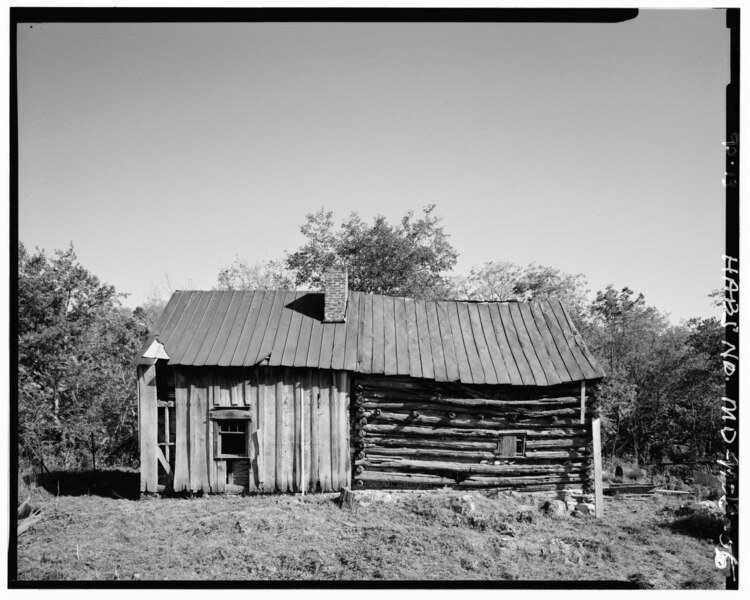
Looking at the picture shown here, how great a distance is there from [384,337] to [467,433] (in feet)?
10.7

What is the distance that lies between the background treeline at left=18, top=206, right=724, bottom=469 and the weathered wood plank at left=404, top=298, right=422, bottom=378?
32.7 feet

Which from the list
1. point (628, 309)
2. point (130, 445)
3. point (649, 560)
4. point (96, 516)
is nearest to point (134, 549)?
point (96, 516)

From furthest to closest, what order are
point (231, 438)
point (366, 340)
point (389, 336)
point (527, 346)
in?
point (389, 336), point (527, 346), point (366, 340), point (231, 438)

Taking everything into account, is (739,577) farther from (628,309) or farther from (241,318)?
(628,309)

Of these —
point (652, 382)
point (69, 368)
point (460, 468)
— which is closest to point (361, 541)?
point (460, 468)

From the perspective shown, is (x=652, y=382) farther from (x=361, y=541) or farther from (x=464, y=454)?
(x=361, y=541)

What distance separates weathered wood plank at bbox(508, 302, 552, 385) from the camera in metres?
12.5

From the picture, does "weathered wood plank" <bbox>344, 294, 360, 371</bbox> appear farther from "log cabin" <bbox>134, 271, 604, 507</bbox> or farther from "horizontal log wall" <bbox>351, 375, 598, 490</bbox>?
"horizontal log wall" <bbox>351, 375, 598, 490</bbox>

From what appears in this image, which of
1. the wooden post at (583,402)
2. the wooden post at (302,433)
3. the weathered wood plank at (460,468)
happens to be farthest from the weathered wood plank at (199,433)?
A: the wooden post at (583,402)

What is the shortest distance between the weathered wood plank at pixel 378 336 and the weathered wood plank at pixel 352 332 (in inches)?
18.6

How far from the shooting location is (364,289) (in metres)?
26.8

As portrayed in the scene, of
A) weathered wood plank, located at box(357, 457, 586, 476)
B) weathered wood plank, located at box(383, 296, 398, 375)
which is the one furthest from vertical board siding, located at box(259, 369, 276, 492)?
weathered wood plank, located at box(383, 296, 398, 375)

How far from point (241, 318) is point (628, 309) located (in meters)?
20.9

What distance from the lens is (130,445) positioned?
2111cm
